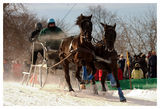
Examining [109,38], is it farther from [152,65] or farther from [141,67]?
[141,67]

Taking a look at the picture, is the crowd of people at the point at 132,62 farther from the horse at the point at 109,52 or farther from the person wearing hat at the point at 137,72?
the horse at the point at 109,52

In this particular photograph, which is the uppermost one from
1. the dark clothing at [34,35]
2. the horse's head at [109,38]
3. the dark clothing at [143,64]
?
the dark clothing at [34,35]

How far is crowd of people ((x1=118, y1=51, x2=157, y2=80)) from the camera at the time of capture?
570 inches

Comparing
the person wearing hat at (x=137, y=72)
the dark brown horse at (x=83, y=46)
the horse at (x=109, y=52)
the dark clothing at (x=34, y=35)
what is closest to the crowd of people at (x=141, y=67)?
the person wearing hat at (x=137, y=72)

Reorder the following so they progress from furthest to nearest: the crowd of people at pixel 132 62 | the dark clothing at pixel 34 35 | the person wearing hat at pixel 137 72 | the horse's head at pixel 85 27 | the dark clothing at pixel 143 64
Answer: the dark clothing at pixel 143 64 < the person wearing hat at pixel 137 72 < the dark clothing at pixel 34 35 < the crowd of people at pixel 132 62 < the horse's head at pixel 85 27

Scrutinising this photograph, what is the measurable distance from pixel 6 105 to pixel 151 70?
820 centimetres

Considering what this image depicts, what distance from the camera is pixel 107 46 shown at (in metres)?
10.1

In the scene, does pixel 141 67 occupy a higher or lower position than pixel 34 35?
lower

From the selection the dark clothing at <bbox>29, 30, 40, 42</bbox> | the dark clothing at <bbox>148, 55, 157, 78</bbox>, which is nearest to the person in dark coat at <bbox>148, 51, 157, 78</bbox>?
the dark clothing at <bbox>148, 55, 157, 78</bbox>

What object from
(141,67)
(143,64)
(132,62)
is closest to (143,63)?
(143,64)

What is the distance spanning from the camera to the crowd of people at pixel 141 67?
1447 centimetres

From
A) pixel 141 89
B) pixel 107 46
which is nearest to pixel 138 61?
pixel 141 89

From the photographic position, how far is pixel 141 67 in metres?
15.2

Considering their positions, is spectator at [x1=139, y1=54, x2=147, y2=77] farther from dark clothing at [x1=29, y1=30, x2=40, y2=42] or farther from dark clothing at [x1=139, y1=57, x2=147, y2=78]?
dark clothing at [x1=29, y1=30, x2=40, y2=42]
